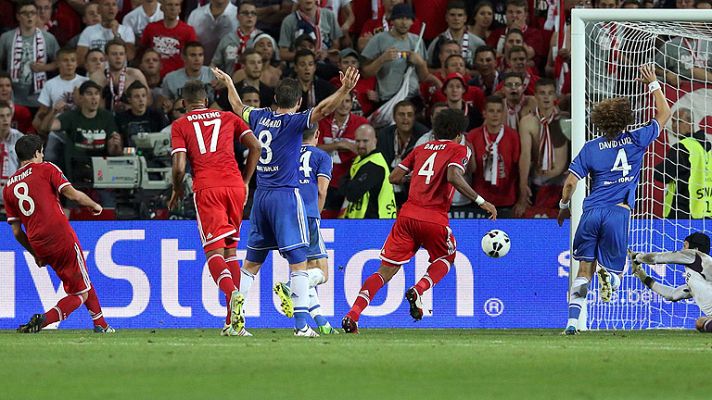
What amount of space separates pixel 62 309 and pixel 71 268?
41cm

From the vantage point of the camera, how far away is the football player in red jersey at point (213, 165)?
11.0 meters

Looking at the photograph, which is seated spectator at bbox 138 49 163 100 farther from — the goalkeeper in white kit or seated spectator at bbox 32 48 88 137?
the goalkeeper in white kit

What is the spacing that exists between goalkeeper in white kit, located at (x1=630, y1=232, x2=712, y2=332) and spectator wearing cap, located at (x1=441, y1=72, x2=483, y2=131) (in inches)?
138

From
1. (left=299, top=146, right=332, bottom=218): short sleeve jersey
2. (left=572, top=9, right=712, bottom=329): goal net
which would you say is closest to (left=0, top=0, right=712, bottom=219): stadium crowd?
(left=572, top=9, right=712, bottom=329): goal net

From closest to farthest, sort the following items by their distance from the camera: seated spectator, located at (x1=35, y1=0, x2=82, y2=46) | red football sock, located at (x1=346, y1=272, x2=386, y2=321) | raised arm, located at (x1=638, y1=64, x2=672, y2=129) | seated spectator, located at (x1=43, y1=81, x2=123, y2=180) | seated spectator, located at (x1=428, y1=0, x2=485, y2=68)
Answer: raised arm, located at (x1=638, y1=64, x2=672, y2=129) → red football sock, located at (x1=346, y1=272, x2=386, y2=321) → seated spectator, located at (x1=43, y1=81, x2=123, y2=180) → seated spectator, located at (x1=428, y1=0, x2=485, y2=68) → seated spectator, located at (x1=35, y1=0, x2=82, y2=46)

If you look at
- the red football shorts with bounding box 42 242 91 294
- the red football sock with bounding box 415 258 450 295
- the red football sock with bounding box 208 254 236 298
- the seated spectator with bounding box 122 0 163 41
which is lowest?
the red football sock with bounding box 415 258 450 295

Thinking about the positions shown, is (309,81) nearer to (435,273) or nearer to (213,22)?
(213,22)

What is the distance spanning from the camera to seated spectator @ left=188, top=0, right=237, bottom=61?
17641 millimetres

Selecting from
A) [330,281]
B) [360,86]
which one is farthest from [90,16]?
[330,281]

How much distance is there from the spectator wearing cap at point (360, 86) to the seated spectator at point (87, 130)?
2848mm

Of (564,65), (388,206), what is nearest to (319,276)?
(388,206)

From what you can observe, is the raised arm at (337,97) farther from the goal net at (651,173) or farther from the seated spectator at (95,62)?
the seated spectator at (95,62)

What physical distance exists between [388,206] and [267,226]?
386cm

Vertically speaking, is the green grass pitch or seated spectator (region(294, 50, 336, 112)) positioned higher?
seated spectator (region(294, 50, 336, 112))
